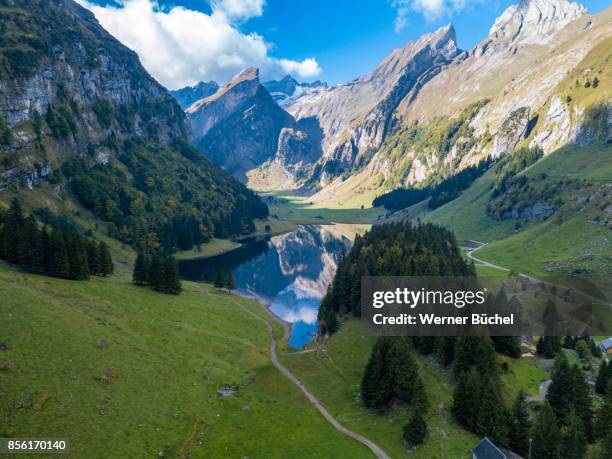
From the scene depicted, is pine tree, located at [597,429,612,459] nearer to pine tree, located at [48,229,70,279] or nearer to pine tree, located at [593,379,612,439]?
pine tree, located at [593,379,612,439]

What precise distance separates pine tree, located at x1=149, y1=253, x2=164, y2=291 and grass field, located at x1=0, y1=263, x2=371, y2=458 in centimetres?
1667

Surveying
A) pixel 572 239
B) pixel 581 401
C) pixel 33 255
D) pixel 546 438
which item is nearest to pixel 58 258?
pixel 33 255

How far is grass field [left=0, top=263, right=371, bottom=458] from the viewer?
1703 inches

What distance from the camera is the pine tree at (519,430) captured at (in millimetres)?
47875

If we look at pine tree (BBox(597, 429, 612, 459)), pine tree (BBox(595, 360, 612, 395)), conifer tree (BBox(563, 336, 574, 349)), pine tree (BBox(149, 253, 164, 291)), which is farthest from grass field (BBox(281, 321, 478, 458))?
pine tree (BBox(149, 253, 164, 291))

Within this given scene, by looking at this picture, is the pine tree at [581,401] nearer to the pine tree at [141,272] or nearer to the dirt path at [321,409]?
the dirt path at [321,409]

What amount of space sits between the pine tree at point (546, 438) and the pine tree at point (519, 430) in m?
1.93

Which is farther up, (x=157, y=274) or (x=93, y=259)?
(x=93, y=259)

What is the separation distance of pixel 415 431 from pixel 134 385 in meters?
37.3

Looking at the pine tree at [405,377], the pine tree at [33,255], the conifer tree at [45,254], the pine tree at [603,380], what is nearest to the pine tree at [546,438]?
the pine tree at [405,377]

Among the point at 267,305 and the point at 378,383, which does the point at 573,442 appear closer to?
the point at 378,383

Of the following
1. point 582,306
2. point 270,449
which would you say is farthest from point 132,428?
point 582,306

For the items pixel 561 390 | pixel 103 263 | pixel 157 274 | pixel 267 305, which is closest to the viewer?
pixel 561 390

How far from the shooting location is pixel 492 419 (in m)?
49.1
